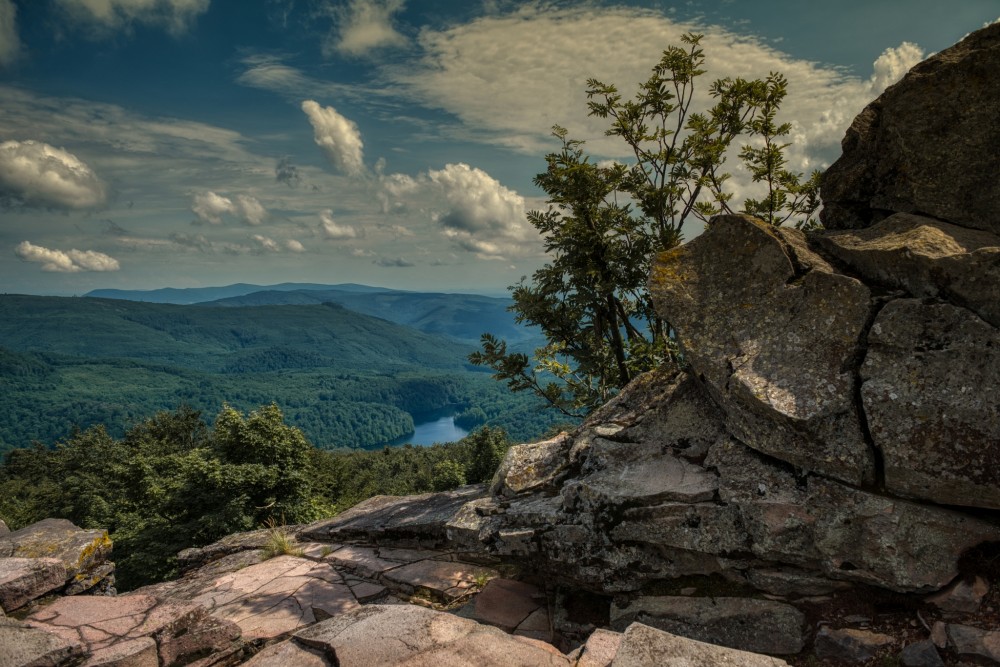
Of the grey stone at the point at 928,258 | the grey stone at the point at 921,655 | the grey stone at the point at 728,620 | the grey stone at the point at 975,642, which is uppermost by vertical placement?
the grey stone at the point at 928,258

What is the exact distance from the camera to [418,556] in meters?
11.2

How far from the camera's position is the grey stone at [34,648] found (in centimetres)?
637

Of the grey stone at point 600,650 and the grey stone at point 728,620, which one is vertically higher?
the grey stone at point 600,650

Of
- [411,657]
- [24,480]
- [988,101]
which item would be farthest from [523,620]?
[24,480]

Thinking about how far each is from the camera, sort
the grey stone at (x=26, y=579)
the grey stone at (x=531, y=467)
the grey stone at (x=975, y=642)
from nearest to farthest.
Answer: the grey stone at (x=975, y=642), the grey stone at (x=26, y=579), the grey stone at (x=531, y=467)

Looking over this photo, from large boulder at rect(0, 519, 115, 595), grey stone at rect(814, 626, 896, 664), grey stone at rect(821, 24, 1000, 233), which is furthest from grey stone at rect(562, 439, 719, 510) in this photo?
large boulder at rect(0, 519, 115, 595)

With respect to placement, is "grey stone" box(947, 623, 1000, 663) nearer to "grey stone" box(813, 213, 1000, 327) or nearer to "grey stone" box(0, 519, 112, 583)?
"grey stone" box(813, 213, 1000, 327)

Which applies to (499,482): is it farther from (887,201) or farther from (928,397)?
(887,201)

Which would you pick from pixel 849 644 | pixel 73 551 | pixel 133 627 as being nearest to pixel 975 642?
pixel 849 644

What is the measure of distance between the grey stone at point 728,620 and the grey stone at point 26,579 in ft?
32.4

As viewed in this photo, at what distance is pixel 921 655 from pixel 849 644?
673mm

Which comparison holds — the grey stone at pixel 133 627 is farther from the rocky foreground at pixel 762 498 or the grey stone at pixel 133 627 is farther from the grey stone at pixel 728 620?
the grey stone at pixel 728 620

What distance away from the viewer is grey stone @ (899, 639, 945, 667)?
5.48 metres

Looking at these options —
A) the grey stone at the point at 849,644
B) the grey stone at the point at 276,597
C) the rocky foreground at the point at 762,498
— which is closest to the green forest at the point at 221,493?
the grey stone at the point at 276,597
